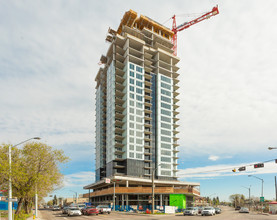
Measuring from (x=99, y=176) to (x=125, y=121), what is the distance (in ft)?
115

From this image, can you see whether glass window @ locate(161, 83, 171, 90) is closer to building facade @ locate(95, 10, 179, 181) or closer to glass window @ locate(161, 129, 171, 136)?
building facade @ locate(95, 10, 179, 181)

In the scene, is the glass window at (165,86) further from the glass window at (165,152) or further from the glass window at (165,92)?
the glass window at (165,152)

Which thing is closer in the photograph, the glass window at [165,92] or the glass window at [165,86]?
the glass window at [165,92]

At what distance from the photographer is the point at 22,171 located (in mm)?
33125

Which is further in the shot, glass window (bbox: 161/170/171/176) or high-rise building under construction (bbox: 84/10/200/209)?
glass window (bbox: 161/170/171/176)

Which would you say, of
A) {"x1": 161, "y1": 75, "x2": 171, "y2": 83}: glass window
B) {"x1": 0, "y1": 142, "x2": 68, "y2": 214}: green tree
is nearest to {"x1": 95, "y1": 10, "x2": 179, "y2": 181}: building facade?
{"x1": 161, "y1": 75, "x2": 171, "y2": 83}: glass window

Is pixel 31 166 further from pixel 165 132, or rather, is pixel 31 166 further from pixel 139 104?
pixel 165 132

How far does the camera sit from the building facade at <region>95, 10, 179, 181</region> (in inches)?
4193

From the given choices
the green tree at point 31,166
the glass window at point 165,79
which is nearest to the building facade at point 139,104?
the glass window at point 165,79

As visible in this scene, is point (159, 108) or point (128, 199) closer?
point (128, 199)

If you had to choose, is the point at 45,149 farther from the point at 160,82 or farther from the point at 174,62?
the point at 174,62

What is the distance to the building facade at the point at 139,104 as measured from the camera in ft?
349

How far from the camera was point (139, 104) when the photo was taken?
11062 centimetres

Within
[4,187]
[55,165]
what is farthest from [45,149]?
[4,187]
